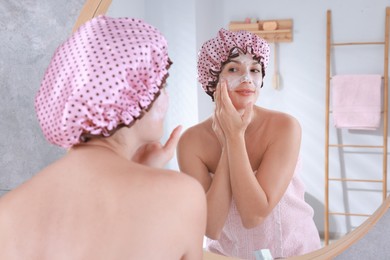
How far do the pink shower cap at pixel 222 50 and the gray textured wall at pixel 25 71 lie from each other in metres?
0.34

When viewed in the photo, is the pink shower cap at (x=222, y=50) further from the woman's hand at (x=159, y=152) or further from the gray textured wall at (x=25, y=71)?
the gray textured wall at (x=25, y=71)

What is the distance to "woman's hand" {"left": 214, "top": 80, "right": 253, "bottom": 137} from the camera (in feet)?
2.75

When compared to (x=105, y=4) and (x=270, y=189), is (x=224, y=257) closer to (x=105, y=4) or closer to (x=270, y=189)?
(x=270, y=189)

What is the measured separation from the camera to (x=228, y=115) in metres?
0.85

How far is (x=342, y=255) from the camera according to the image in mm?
953

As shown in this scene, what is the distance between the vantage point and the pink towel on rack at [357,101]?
0.86 m

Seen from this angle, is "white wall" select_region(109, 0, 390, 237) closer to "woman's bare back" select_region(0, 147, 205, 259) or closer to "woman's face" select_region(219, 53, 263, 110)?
"woman's face" select_region(219, 53, 263, 110)

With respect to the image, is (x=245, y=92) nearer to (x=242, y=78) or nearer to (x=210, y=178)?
(x=242, y=78)

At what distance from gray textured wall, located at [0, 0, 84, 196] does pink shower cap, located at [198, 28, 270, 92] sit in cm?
34

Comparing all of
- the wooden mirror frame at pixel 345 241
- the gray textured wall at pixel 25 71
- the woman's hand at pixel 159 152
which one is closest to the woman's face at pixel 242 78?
the woman's hand at pixel 159 152

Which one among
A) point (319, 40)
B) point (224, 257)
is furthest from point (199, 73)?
point (224, 257)

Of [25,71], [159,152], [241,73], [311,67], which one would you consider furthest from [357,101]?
[25,71]

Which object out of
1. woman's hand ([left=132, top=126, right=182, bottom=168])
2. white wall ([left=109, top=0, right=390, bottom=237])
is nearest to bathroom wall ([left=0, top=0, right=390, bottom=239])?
white wall ([left=109, top=0, right=390, bottom=237])

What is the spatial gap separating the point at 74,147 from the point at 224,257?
0.37 metres
